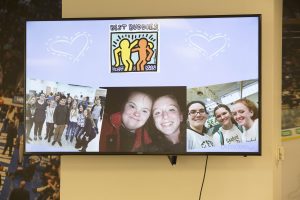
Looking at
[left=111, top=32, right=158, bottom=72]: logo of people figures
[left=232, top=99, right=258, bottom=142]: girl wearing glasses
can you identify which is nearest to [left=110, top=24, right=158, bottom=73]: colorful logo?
[left=111, top=32, right=158, bottom=72]: logo of people figures

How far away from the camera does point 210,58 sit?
2117 millimetres

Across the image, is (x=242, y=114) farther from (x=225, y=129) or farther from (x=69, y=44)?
(x=69, y=44)

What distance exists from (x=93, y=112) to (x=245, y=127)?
0.91 m

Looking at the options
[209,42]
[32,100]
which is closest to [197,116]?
[209,42]

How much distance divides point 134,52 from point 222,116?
65 centimetres

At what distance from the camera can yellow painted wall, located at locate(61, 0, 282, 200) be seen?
220 centimetres

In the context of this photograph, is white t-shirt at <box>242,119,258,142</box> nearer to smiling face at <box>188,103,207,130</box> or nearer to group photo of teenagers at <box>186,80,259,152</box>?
group photo of teenagers at <box>186,80,259,152</box>

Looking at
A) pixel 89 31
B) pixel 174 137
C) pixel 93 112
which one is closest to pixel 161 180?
pixel 174 137

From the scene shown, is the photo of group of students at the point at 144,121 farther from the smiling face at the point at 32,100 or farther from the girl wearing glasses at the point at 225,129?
the smiling face at the point at 32,100

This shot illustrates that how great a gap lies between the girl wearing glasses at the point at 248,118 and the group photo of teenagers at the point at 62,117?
2.66 feet

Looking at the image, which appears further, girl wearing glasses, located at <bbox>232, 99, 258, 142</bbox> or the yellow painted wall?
the yellow painted wall

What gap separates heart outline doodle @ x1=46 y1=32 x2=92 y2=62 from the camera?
2184 mm

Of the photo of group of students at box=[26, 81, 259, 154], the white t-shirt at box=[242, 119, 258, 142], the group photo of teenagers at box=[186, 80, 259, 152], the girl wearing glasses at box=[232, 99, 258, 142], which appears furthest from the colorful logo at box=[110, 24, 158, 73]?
the white t-shirt at box=[242, 119, 258, 142]

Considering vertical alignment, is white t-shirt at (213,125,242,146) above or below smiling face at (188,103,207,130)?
below
